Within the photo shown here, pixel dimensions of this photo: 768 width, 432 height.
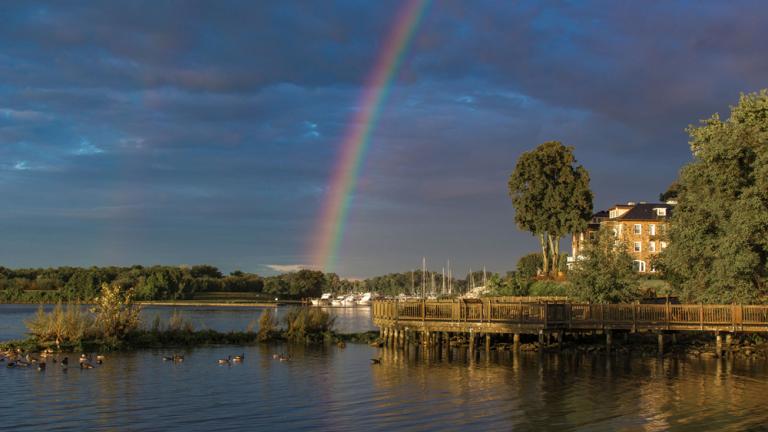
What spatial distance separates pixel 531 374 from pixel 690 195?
1901cm

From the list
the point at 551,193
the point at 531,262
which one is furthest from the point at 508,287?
the point at 531,262

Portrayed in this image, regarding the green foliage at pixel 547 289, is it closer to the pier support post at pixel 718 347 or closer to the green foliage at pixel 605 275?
the green foliage at pixel 605 275

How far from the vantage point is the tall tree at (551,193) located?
83.4 meters

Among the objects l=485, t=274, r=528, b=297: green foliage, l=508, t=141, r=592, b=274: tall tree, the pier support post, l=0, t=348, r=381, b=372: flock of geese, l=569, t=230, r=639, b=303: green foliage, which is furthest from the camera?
l=508, t=141, r=592, b=274: tall tree

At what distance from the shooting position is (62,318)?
42.5 metres

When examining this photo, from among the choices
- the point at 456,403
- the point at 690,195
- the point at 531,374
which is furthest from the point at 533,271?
the point at 456,403

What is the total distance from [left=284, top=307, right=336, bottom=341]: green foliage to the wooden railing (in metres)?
13.2

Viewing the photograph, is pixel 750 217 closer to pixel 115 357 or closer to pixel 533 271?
pixel 115 357

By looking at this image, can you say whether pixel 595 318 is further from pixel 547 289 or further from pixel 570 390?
pixel 547 289

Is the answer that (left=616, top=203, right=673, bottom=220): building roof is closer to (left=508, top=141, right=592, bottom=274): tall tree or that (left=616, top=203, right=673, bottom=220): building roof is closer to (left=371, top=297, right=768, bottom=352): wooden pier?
(left=508, top=141, right=592, bottom=274): tall tree

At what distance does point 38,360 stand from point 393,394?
19.3 meters

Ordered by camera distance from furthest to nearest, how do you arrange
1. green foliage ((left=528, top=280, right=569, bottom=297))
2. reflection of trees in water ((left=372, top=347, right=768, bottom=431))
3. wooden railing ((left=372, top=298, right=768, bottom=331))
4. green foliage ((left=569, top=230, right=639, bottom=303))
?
green foliage ((left=528, top=280, right=569, bottom=297)) < green foliage ((left=569, top=230, right=639, bottom=303)) < wooden railing ((left=372, top=298, right=768, bottom=331)) < reflection of trees in water ((left=372, top=347, right=768, bottom=431))

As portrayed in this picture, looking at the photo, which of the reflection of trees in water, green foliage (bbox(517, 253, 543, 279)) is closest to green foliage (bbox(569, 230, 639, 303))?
the reflection of trees in water

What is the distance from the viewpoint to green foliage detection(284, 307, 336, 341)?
50.6 meters
